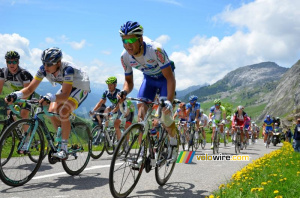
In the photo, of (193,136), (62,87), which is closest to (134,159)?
(62,87)

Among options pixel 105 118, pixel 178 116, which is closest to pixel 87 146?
pixel 105 118

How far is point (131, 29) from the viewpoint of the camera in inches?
181

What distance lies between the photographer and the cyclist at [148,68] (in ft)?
15.3

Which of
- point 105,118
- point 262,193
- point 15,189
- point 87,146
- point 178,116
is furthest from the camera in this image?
point 178,116

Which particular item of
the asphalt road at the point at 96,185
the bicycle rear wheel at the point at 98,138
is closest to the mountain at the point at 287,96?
the bicycle rear wheel at the point at 98,138

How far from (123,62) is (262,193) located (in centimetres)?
298

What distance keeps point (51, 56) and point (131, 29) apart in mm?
1584

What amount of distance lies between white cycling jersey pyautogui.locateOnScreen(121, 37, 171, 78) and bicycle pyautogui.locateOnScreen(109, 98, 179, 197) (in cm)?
75

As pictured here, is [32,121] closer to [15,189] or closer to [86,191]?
[15,189]

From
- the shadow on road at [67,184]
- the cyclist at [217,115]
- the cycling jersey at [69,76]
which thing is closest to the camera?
the shadow on road at [67,184]

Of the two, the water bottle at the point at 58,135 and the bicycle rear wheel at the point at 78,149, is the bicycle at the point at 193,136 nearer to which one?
the bicycle rear wheel at the point at 78,149

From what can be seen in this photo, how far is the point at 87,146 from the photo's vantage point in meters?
6.66

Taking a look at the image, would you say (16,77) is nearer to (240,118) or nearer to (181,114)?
(181,114)

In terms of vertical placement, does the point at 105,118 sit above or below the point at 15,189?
above
